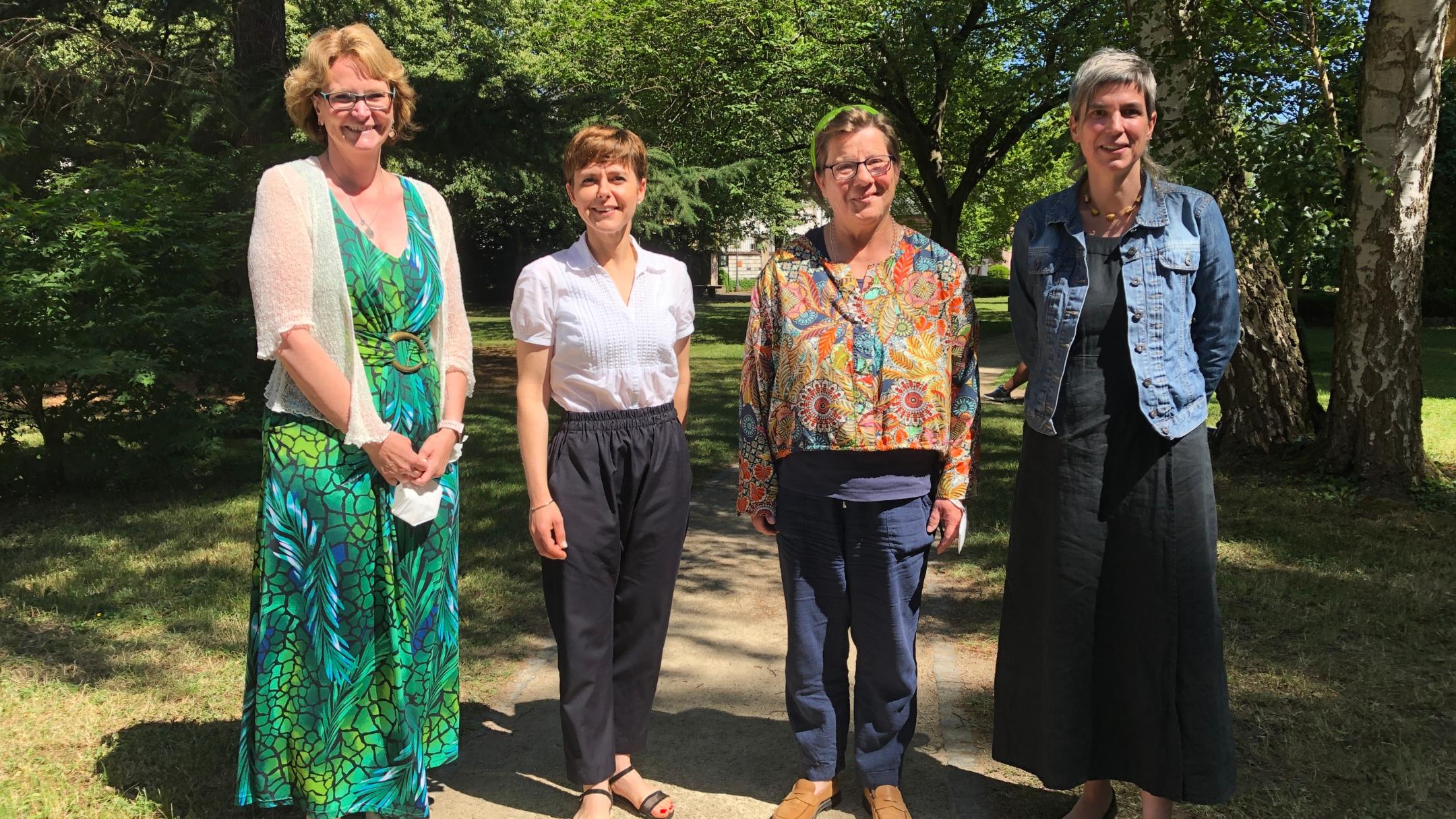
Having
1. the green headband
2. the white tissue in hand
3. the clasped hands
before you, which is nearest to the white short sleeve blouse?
the clasped hands

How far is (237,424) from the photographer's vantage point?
824 centimetres

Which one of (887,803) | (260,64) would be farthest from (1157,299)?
(260,64)

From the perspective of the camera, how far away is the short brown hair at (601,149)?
314 cm

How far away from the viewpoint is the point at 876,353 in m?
3.07

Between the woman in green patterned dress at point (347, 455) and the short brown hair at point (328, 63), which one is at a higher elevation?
the short brown hair at point (328, 63)

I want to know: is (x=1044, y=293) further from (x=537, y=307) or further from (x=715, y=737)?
(x=715, y=737)

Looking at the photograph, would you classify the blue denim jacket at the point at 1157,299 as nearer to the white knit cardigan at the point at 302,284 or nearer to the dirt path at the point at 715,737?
the dirt path at the point at 715,737

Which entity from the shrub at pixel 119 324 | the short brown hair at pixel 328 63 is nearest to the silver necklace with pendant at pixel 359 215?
the short brown hair at pixel 328 63

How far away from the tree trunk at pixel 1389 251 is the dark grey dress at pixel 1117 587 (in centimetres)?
523

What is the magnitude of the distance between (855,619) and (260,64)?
10425 mm

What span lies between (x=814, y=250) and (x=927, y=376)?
1.70 ft

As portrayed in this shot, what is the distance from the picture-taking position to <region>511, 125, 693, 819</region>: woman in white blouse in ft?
10.4

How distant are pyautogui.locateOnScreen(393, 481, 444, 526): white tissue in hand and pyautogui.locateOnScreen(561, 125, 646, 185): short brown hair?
1.02 meters

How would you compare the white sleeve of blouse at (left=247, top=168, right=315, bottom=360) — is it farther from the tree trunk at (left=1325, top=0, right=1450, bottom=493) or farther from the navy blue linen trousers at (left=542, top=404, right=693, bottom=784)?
the tree trunk at (left=1325, top=0, right=1450, bottom=493)
